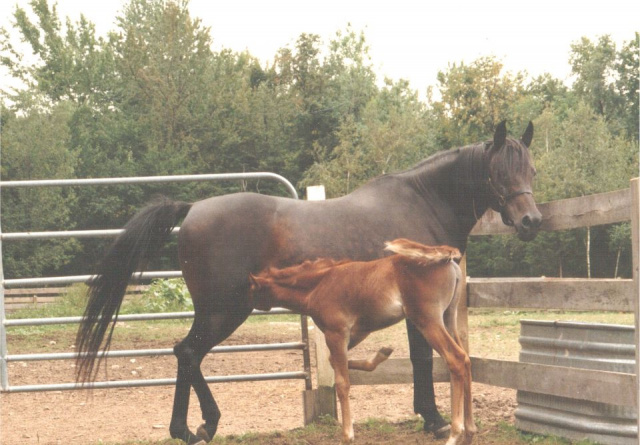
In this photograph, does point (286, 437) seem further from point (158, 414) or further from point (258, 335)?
point (258, 335)

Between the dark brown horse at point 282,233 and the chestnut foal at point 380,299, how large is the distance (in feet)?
1.05

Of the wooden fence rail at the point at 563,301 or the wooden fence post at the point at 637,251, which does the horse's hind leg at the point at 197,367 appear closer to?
the wooden fence rail at the point at 563,301

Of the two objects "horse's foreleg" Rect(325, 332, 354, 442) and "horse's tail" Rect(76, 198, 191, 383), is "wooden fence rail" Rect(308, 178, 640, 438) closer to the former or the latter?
"horse's foreleg" Rect(325, 332, 354, 442)

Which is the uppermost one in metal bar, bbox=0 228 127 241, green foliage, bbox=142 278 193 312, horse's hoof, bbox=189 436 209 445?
metal bar, bbox=0 228 127 241

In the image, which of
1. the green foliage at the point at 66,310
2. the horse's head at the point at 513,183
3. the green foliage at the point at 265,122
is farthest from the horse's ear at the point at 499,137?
the green foliage at the point at 265,122

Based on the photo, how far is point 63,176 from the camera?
32750mm

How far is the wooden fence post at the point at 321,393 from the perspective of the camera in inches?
240

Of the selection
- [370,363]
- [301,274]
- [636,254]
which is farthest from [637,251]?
[301,274]

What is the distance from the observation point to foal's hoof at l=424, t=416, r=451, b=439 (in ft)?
17.8

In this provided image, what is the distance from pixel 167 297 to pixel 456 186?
12292 mm

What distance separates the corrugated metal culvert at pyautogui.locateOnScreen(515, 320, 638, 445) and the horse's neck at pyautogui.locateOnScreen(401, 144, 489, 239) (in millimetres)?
853

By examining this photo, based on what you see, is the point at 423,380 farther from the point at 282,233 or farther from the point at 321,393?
the point at 282,233

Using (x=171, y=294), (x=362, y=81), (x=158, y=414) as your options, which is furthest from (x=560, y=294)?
(x=362, y=81)

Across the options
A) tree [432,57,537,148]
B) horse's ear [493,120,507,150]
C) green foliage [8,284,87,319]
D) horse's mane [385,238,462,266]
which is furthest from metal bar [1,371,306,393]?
tree [432,57,537,148]
